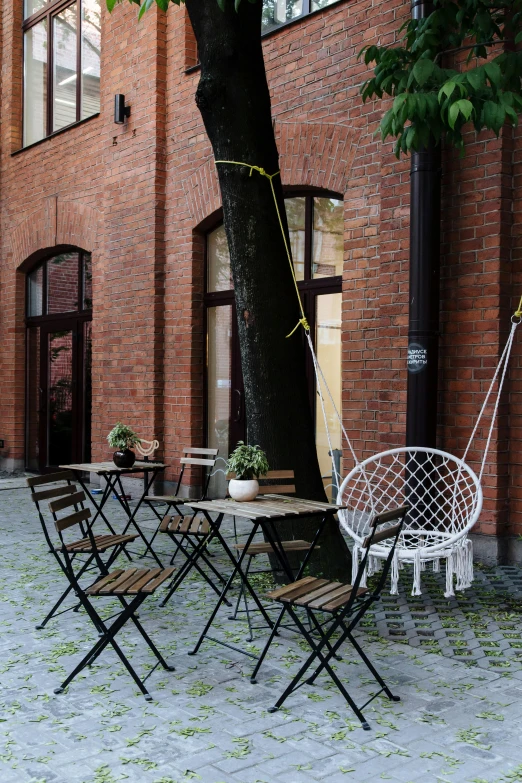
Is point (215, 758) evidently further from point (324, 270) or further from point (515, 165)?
point (324, 270)

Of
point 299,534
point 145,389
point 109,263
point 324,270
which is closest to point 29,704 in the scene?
point 299,534

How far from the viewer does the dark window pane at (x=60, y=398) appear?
1149 cm

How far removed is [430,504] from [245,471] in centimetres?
183

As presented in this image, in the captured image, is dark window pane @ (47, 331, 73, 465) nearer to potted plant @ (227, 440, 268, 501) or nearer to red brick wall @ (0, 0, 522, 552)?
red brick wall @ (0, 0, 522, 552)

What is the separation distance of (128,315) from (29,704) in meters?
6.67

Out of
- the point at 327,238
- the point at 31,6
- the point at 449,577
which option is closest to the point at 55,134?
the point at 31,6

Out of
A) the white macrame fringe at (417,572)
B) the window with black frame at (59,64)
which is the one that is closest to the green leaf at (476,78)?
the white macrame fringe at (417,572)

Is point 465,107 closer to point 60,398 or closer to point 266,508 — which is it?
point 266,508

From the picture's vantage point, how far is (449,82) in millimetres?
4145

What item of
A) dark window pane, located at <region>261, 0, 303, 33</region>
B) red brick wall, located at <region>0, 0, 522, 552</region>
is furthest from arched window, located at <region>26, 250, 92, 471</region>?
dark window pane, located at <region>261, 0, 303, 33</region>

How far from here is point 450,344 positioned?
6.17 metres

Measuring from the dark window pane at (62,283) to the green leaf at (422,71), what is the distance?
764cm

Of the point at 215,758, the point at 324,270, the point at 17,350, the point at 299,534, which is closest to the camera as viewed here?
the point at 215,758

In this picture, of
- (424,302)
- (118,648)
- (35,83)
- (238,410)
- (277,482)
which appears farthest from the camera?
(35,83)
